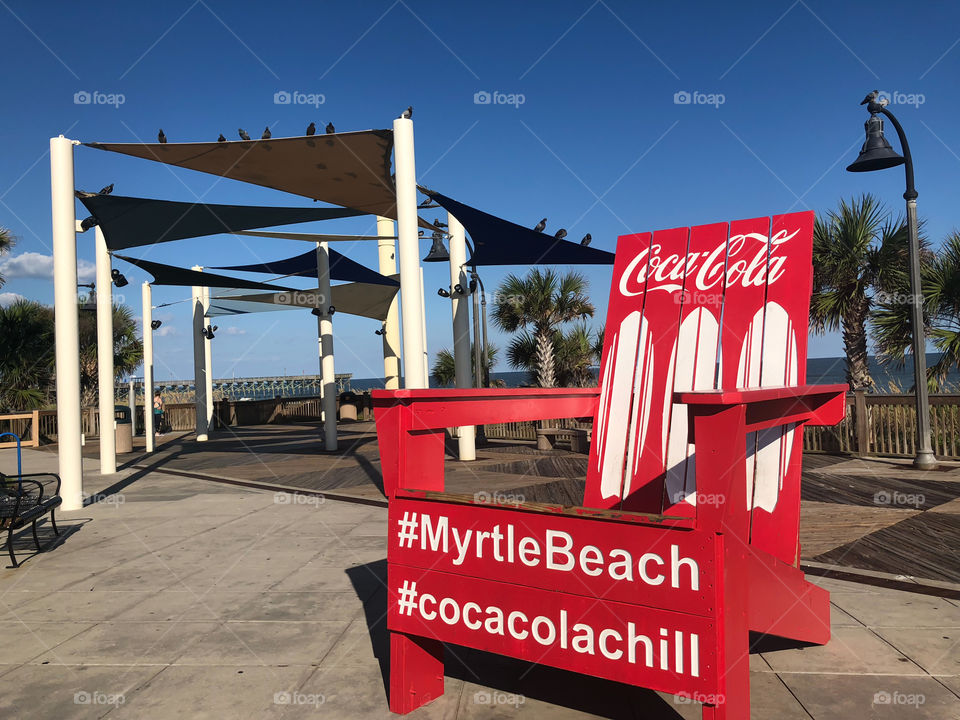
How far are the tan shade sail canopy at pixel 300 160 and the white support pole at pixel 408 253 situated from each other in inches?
7.0

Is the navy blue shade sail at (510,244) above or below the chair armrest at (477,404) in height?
above

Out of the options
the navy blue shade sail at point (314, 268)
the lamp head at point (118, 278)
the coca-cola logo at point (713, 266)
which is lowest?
the coca-cola logo at point (713, 266)

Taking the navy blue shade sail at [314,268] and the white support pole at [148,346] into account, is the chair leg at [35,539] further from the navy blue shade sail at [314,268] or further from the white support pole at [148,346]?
the white support pole at [148,346]

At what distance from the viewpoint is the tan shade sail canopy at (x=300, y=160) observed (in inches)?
272

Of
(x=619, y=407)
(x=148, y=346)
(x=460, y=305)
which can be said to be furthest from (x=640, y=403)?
(x=148, y=346)

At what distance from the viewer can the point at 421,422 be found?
8.43 feet

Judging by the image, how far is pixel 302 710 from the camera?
256 centimetres

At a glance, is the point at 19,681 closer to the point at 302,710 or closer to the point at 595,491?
the point at 302,710

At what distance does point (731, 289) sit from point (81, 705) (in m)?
3.43

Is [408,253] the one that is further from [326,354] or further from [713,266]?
[326,354]

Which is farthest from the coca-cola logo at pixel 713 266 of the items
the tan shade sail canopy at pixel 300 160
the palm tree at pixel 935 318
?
the palm tree at pixel 935 318

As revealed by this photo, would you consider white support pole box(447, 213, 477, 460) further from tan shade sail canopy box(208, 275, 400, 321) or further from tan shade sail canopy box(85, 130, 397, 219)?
tan shade sail canopy box(208, 275, 400, 321)

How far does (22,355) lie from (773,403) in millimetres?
20116

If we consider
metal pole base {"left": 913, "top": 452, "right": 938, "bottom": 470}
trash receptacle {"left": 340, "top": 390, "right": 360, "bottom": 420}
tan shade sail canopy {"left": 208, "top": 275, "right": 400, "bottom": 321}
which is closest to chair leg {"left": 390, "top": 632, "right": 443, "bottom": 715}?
metal pole base {"left": 913, "top": 452, "right": 938, "bottom": 470}
